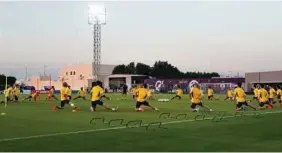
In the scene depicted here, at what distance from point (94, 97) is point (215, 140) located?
13.5 m

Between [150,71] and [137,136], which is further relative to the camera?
[150,71]

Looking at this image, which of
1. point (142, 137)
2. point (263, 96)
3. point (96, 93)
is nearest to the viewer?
point (142, 137)

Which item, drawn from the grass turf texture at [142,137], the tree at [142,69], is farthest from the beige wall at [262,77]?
the grass turf texture at [142,137]

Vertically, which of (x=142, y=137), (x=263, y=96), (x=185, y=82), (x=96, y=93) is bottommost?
(x=142, y=137)

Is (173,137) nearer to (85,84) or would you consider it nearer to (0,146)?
(0,146)

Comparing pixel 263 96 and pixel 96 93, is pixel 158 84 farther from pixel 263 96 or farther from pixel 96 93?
pixel 96 93

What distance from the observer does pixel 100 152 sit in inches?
375

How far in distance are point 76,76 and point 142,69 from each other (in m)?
21.1

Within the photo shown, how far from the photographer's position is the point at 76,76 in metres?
116

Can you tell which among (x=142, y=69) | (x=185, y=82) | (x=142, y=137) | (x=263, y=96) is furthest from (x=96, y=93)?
(x=142, y=69)

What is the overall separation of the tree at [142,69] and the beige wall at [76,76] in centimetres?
865

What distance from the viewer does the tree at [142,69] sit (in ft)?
413

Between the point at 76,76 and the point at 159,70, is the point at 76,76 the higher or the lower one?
the lower one

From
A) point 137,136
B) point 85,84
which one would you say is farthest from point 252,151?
point 85,84
